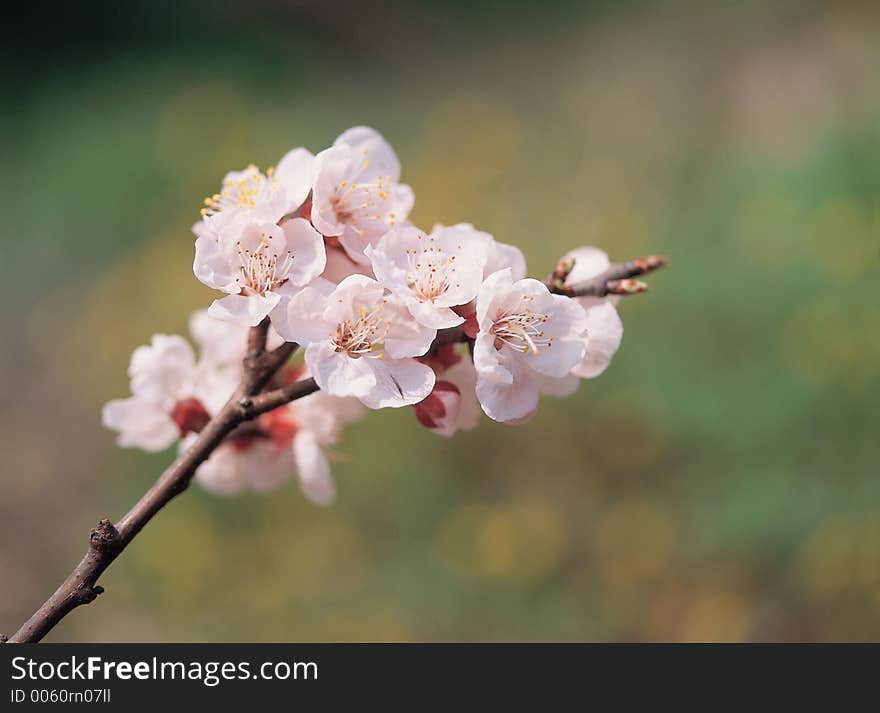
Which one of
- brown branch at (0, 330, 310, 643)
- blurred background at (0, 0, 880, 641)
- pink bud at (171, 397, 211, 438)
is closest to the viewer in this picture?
brown branch at (0, 330, 310, 643)

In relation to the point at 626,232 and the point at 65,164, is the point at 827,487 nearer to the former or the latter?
the point at 626,232

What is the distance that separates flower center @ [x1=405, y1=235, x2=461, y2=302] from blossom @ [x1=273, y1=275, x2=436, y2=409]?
17mm

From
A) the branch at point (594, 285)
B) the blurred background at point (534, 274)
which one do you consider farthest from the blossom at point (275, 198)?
the blurred background at point (534, 274)

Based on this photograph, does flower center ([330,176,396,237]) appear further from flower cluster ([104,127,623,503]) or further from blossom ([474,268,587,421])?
blossom ([474,268,587,421])

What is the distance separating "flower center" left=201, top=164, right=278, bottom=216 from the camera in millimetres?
568

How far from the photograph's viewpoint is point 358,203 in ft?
1.90

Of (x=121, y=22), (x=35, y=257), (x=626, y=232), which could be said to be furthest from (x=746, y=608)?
(x=121, y=22)

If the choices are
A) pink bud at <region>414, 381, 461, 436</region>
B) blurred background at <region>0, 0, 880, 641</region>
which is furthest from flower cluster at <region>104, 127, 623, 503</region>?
blurred background at <region>0, 0, 880, 641</region>

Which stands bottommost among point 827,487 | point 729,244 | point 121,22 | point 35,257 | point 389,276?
point 389,276

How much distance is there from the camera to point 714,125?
2.69 meters

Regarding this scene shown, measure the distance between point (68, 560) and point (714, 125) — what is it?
7.21 feet

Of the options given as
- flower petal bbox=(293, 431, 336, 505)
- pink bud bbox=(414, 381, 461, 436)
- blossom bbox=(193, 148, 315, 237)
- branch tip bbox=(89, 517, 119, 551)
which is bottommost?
branch tip bbox=(89, 517, 119, 551)

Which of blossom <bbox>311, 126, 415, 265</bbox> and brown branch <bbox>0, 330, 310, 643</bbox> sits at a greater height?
blossom <bbox>311, 126, 415, 265</bbox>

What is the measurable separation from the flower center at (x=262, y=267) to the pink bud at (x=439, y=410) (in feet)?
0.40
